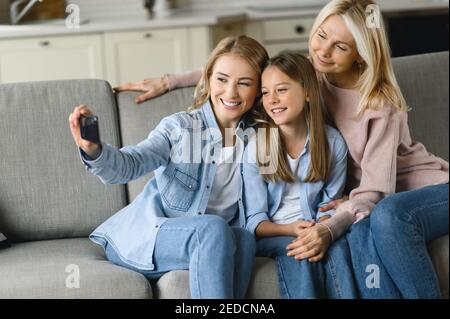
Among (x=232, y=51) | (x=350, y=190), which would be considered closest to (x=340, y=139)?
(x=350, y=190)

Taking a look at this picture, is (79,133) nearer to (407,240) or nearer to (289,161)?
(289,161)

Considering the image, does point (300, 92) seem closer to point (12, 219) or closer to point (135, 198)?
point (135, 198)

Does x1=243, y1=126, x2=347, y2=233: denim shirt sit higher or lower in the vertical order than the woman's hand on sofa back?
lower

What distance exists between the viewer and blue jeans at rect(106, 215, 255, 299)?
5.00 ft

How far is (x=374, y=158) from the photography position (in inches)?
69.5

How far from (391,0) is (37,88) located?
6.31ft

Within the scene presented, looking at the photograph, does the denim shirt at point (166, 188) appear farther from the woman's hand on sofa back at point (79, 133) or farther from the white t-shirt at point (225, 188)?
the woman's hand on sofa back at point (79, 133)

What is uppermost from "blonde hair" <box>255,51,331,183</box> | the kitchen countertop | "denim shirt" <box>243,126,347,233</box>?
the kitchen countertop

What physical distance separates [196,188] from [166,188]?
7 cm

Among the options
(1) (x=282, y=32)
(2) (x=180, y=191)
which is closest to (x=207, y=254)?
(2) (x=180, y=191)

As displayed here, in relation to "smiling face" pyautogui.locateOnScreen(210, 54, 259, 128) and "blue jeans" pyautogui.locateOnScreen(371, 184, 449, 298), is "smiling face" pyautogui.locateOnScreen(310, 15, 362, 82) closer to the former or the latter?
"smiling face" pyautogui.locateOnScreen(210, 54, 259, 128)

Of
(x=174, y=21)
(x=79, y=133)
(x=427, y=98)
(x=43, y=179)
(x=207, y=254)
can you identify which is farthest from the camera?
(x=174, y=21)

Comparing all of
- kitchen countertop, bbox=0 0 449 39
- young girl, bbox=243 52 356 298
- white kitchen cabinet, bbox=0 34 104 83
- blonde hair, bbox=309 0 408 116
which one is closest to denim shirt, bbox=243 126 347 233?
young girl, bbox=243 52 356 298

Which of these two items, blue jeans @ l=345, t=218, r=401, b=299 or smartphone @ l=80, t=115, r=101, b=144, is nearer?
smartphone @ l=80, t=115, r=101, b=144
